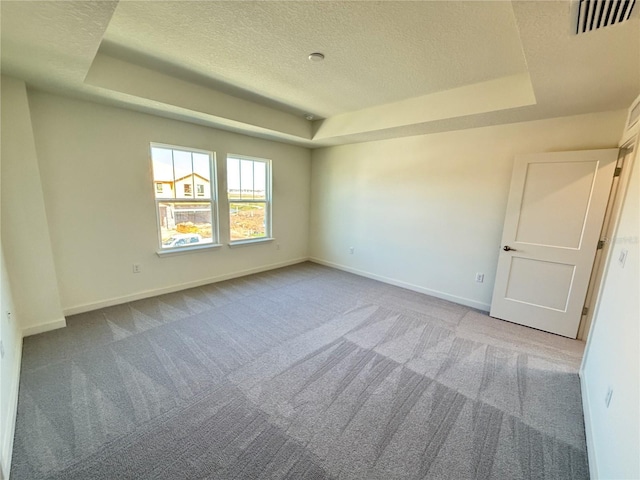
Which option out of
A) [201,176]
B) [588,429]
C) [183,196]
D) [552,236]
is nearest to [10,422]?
[183,196]

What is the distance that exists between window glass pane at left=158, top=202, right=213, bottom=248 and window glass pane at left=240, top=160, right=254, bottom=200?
667 millimetres

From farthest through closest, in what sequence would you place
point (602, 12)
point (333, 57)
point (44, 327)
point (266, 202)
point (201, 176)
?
point (266, 202) → point (201, 176) → point (44, 327) → point (333, 57) → point (602, 12)

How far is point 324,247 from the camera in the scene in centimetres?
540

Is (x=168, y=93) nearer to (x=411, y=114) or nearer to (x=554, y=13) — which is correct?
(x=411, y=114)

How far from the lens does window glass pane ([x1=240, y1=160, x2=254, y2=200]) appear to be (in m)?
4.42

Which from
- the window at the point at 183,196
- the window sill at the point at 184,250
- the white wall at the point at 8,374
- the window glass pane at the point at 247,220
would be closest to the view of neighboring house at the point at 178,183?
the window at the point at 183,196

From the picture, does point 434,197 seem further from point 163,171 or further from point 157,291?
point 157,291

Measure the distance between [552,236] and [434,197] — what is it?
55.2 inches

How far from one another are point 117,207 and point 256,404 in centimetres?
285

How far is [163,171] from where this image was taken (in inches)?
138

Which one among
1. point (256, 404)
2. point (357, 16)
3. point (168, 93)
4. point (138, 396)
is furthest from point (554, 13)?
point (138, 396)

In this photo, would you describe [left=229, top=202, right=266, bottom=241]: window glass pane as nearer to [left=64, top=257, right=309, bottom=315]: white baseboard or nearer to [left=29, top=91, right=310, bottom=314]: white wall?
[left=29, top=91, right=310, bottom=314]: white wall

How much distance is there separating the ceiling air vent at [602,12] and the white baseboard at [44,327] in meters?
4.65

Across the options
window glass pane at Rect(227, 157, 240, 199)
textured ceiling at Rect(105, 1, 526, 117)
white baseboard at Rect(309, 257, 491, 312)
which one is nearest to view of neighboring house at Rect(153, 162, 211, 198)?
window glass pane at Rect(227, 157, 240, 199)
